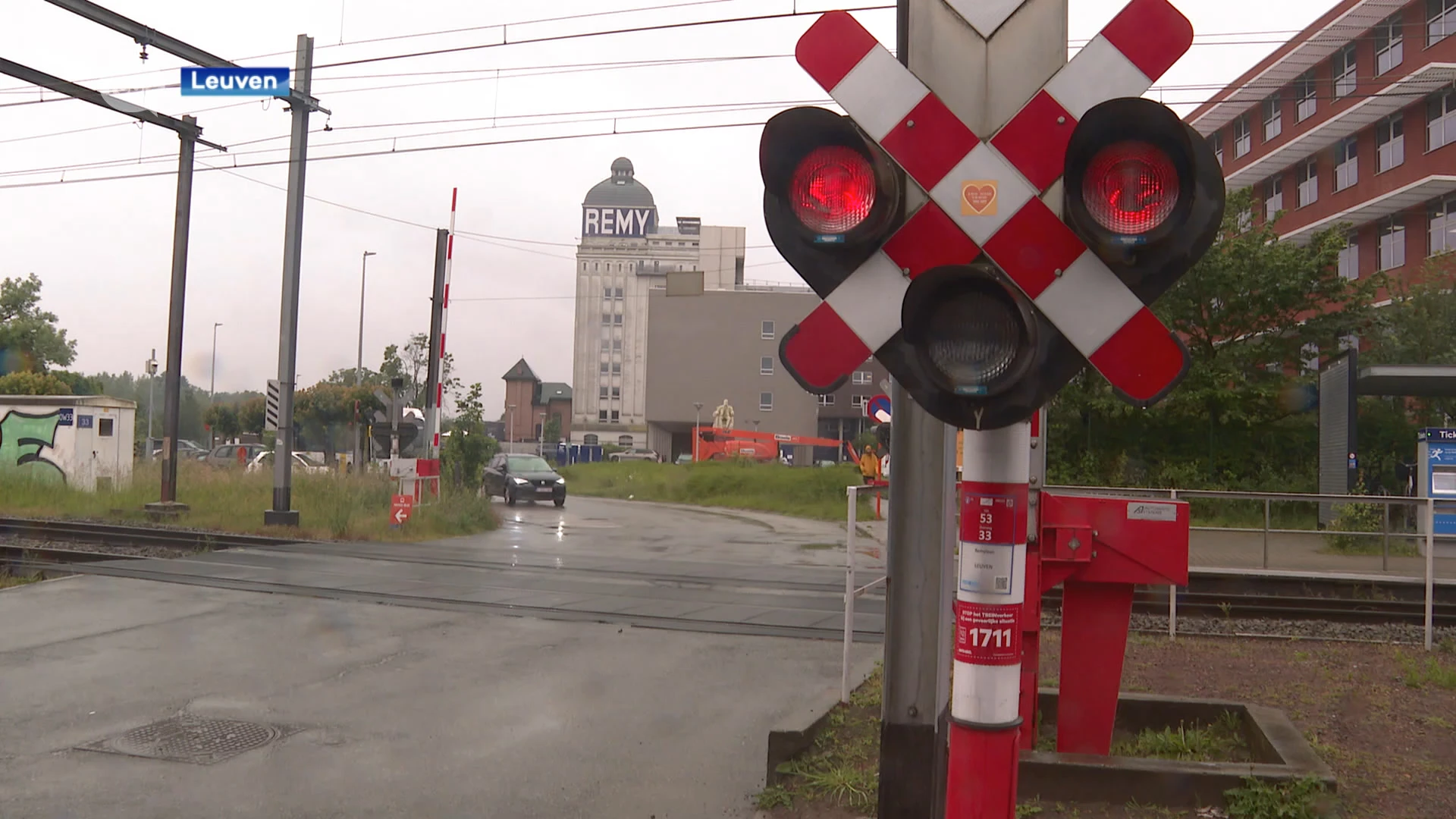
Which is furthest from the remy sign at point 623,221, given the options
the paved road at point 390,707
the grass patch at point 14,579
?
the paved road at point 390,707

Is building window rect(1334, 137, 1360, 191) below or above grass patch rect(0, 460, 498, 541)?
above

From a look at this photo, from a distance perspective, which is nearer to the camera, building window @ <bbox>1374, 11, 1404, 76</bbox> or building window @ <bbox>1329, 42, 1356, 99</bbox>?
building window @ <bbox>1374, 11, 1404, 76</bbox>

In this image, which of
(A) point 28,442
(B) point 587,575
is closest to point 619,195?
(A) point 28,442

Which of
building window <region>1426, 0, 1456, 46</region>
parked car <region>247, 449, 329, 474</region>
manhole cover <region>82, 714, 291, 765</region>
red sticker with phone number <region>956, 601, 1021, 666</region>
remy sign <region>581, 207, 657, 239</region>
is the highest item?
remy sign <region>581, 207, 657, 239</region>

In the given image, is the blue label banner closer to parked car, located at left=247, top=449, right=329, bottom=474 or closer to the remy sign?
parked car, located at left=247, top=449, right=329, bottom=474

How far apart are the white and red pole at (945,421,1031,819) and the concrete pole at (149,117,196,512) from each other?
2159cm

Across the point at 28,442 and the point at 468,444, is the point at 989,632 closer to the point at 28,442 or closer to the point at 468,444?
the point at 468,444

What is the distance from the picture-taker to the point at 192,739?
19.5 feet

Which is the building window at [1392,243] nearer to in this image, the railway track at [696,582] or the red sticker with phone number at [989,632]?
the railway track at [696,582]

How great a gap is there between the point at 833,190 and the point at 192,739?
534 cm

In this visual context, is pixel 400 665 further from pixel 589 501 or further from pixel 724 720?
pixel 589 501

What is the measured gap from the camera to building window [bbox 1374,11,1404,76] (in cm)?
3519

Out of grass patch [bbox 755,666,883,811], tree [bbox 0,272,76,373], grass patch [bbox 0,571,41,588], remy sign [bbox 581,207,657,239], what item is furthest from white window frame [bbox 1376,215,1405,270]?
remy sign [bbox 581,207,657,239]

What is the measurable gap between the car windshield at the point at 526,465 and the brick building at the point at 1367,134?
2077 centimetres
